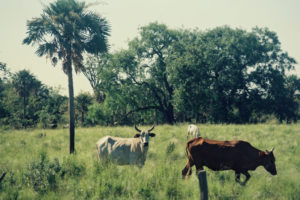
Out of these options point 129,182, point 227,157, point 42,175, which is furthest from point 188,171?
point 42,175

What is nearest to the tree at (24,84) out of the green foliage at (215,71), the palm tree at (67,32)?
the green foliage at (215,71)

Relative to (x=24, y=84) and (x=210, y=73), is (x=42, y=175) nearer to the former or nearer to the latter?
(x=210, y=73)

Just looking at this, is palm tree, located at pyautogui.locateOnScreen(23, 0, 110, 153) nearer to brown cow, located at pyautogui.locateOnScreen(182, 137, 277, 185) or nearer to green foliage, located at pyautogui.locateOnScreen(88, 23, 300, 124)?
brown cow, located at pyautogui.locateOnScreen(182, 137, 277, 185)

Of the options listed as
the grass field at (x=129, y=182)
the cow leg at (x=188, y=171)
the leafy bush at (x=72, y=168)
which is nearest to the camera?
the grass field at (x=129, y=182)

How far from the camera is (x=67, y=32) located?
522 inches

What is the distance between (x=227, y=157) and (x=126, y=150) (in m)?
3.60

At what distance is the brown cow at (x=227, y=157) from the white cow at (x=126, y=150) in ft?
5.81

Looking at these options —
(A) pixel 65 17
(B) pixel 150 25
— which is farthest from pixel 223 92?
(A) pixel 65 17

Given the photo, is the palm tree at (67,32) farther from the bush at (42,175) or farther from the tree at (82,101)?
the tree at (82,101)

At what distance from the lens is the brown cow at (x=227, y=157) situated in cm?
729

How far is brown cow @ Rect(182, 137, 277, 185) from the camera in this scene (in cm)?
729

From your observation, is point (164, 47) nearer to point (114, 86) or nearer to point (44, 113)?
point (114, 86)

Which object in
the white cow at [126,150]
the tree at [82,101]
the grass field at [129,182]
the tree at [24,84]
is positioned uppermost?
the tree at [24,84]

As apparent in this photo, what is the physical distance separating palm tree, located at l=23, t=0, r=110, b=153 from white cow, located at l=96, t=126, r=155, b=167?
4.49m
